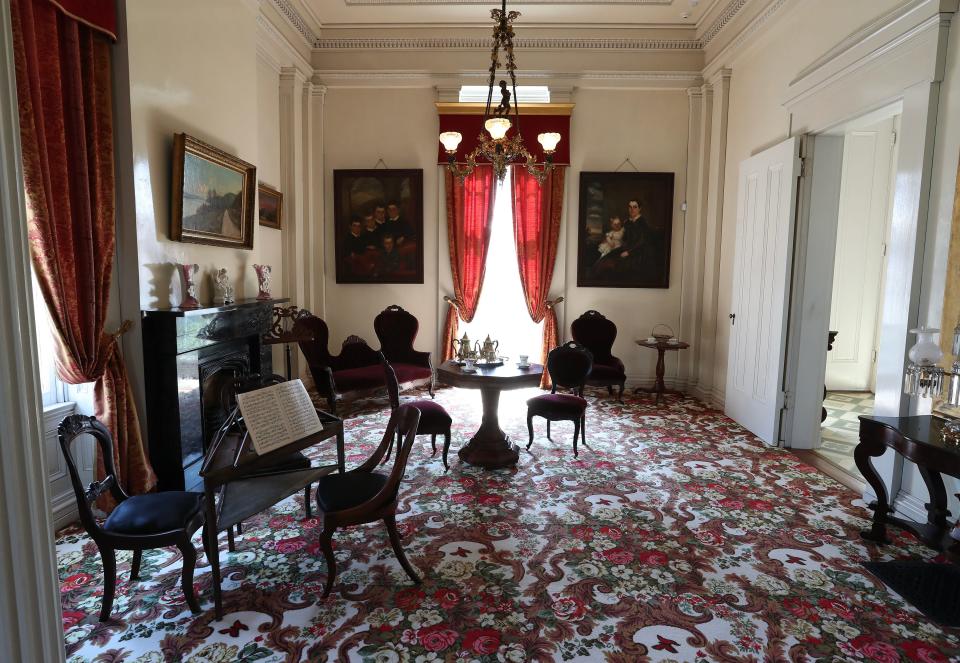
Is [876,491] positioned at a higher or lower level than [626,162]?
lower

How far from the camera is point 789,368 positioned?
5188mm

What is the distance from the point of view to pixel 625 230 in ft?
24.8

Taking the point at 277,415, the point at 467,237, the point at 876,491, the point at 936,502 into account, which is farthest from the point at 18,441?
the point at 467,237

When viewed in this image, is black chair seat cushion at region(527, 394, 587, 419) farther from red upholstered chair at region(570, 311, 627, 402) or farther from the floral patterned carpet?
red upholstered chair at region(570, 311, 627, 402)

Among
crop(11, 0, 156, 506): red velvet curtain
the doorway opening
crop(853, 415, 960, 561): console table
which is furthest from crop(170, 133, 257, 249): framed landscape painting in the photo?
the doorway opening

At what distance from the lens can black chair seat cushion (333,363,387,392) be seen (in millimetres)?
6211

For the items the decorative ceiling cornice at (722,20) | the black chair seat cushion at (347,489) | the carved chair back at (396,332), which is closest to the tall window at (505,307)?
the carved chair back at (396,332)

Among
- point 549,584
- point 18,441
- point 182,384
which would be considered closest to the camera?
point 18,441

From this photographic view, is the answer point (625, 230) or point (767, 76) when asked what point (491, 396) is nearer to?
point (625, 230)

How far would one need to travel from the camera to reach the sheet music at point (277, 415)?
2.68m

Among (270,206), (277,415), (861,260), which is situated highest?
(270,206)

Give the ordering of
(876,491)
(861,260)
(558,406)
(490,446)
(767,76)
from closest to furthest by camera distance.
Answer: (876,491) → (490,446) → (558,406) → (767,76) → (861,260)

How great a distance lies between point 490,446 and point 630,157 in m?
4.81

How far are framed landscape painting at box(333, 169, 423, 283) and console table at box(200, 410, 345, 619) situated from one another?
4.39 meters
